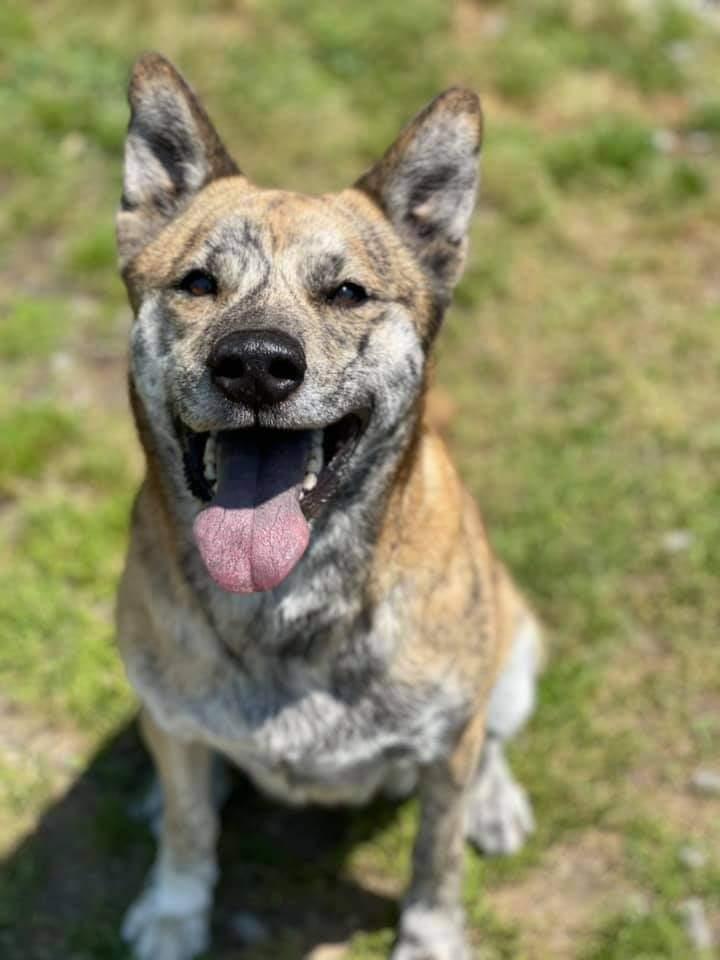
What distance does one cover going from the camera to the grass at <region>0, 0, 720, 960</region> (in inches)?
155

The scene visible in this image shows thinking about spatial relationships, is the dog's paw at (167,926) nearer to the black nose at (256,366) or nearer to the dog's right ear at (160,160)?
the black nose at (256,366)

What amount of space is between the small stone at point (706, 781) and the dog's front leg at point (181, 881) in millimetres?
1760

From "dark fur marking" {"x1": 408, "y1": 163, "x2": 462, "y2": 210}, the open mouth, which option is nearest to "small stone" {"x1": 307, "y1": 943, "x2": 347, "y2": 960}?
the open mouth

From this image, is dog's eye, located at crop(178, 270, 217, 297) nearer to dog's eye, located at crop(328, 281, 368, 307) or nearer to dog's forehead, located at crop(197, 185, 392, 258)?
dog's forehead, located at crop(197, 185, 392, 258)

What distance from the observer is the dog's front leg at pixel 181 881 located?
353 centimetres

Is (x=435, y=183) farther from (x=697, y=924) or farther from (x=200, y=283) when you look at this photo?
(x=697, y=924)

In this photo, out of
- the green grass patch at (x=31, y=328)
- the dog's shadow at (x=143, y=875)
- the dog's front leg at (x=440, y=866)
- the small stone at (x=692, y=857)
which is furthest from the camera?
the green grass patch at (x=31, y=328)

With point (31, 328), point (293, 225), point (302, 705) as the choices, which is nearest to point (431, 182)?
point (293, 225)

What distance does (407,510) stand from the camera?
3115mm

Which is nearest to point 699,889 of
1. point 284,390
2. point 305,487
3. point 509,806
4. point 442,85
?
point 509,806

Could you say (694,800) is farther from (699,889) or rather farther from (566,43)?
(566,43)

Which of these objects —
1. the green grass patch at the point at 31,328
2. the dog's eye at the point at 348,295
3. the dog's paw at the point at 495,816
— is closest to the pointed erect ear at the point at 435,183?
the dog's eye at the point at 348,295

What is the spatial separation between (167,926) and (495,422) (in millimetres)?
2756

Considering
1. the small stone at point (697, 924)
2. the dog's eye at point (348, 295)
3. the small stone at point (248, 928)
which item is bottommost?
the small stone at point (248, 928)
